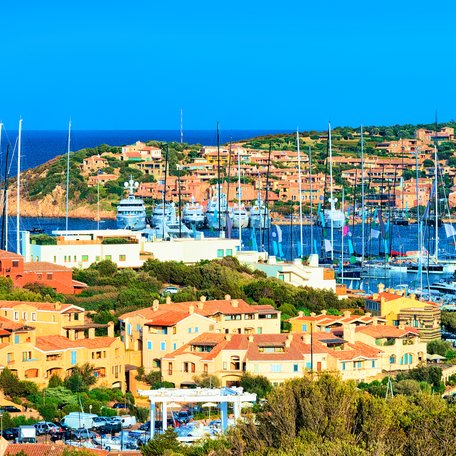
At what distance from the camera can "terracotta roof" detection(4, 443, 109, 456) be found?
30.9 meters

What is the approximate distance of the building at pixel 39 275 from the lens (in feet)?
173

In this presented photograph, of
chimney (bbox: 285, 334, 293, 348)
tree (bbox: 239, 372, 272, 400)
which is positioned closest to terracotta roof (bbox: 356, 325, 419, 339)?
chimney (bbox: 285, 334, 293, 348)

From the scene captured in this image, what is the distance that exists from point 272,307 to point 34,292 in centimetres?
700

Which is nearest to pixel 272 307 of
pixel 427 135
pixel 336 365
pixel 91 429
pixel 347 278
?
pixel 336 365

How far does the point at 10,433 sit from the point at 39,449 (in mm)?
3006

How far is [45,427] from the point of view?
35.2m

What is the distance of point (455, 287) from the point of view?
6681 cm

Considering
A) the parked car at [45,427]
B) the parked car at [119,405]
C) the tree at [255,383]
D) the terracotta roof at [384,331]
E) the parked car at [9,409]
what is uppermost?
the terracotta roof at [384,331]

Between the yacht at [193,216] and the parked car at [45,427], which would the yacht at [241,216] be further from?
the parked car at [45,427]

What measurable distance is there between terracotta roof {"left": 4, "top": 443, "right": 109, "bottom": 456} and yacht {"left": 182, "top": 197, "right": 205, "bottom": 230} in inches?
3133

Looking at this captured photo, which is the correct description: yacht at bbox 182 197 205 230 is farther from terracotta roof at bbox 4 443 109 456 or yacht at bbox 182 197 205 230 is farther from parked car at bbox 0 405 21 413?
terracotta roof at bbox 4 443 109 456

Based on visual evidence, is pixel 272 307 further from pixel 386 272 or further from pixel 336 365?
pixel 386 272

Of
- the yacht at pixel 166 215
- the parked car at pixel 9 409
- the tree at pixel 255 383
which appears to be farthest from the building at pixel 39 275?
the yacht at pixel 166 215

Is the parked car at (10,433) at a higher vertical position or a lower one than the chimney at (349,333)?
lower
